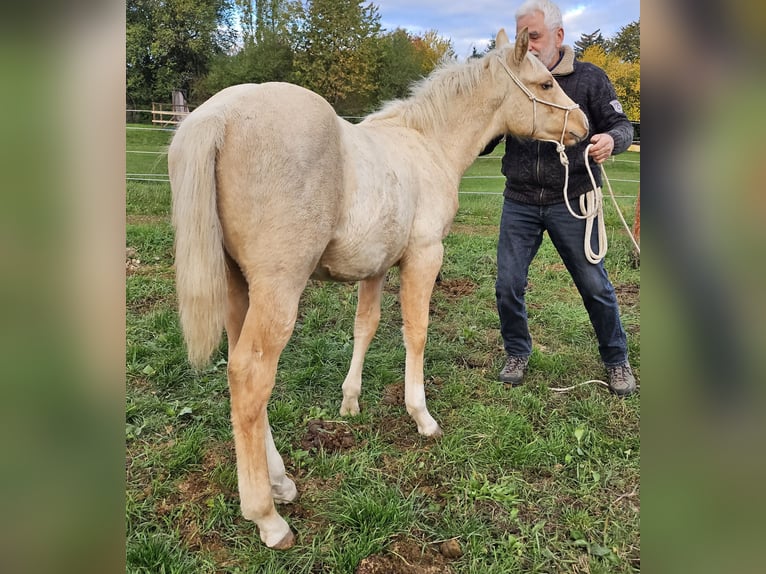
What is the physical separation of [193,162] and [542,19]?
102 inches

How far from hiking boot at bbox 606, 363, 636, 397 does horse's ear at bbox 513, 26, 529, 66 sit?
7.16ft

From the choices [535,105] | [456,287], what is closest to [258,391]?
[535,105]

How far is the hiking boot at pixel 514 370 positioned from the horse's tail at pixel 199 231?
2.29 meters

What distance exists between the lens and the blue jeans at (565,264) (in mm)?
3324

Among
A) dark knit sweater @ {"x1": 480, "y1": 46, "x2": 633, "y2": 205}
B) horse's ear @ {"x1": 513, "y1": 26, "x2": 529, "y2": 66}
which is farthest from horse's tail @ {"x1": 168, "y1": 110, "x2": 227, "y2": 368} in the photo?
dark knit sweater @ {"x1": 480, "y1": 46, "x2": 633, "y2": 205}

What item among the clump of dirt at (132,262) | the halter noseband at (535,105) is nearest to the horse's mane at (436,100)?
the halter noseband at (535,105)

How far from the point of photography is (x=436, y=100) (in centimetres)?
298

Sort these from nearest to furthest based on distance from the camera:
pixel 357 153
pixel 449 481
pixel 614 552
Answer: pixel 614 552
pixel 357 153
pixel 449 481

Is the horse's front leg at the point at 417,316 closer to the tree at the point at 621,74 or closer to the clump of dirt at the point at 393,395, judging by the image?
the clump of dirt at the point at 393,395

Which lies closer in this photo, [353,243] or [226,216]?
[226,216]
